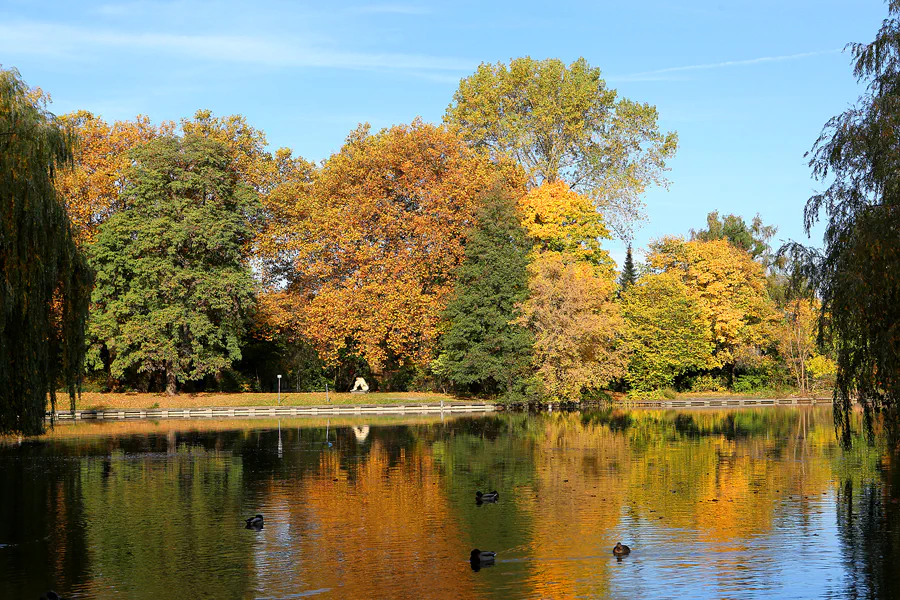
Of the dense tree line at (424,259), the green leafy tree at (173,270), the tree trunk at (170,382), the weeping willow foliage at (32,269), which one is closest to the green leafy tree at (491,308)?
the dense tree line at (424,259)

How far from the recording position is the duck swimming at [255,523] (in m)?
21.7

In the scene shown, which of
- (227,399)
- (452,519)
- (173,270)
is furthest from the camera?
(227,399)

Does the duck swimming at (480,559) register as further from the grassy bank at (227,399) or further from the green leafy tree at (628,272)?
the green leafy tree at (628,272)

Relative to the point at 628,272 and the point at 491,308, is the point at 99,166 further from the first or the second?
the point at 628,272

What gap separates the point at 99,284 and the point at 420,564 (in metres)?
54.0

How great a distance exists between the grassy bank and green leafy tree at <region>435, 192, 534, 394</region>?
14.1ft

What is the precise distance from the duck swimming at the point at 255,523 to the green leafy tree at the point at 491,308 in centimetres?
4533

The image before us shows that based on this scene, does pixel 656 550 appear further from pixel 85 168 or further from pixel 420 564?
pixel 85 168

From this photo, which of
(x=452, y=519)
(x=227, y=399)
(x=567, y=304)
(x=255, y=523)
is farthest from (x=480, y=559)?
(x=227, y=399)

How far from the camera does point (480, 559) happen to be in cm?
1764

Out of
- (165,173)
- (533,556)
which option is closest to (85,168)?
(165,173)

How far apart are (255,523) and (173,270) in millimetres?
47755

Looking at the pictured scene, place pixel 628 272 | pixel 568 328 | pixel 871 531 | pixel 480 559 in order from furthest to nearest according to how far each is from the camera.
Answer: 1. pixel 628 272
2. pixel 568 328
3. pixel 871 531
4. pixel 480 559

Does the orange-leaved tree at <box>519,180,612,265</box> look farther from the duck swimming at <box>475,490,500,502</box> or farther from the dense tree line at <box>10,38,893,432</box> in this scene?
the duck swimming at <box>475,490,500,502</box>
